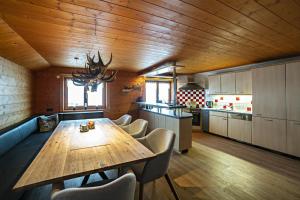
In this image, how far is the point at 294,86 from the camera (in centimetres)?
323

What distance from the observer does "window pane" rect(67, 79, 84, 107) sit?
500 centimetres

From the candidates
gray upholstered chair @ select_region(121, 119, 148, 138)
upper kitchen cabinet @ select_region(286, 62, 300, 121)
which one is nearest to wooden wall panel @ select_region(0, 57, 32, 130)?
gray upholstered chair @ select_region(121, 119, 148, 138)

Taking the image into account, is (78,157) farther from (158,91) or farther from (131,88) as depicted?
(158,91)

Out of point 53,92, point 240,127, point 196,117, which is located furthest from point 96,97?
point 240,127

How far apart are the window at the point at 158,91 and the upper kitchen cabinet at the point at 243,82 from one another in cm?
280

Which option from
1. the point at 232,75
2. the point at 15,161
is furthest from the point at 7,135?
the point at 232,75

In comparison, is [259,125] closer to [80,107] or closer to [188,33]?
[188,33]

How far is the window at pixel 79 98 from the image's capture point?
16.3 ft

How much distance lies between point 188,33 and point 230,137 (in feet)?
12.1

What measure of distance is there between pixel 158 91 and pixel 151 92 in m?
0.33

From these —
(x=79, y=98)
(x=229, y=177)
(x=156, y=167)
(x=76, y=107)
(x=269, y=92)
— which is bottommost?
(x=229, y=177)

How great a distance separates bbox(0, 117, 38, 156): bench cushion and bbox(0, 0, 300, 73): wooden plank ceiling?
61.8 inches

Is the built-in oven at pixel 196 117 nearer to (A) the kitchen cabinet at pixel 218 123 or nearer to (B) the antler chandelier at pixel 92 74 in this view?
(A) the kitchen cabinet at pixel 218 123

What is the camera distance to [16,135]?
9.19ft
